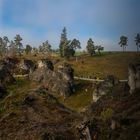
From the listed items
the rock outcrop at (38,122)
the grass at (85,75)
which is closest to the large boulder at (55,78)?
the grass at (85,75)

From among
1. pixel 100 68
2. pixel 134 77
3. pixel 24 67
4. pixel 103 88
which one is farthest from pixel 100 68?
pixel 134 77

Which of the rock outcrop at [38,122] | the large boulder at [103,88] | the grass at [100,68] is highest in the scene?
the grass at [100,68]

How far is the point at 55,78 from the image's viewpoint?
13000 cm

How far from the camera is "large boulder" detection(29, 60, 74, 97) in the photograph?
122062 mm

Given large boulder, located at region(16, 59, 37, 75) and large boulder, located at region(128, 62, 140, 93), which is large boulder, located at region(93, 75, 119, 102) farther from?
large boulder, located at region(16, 59, 37, 75)

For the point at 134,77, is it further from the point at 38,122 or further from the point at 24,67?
the point at 24,67

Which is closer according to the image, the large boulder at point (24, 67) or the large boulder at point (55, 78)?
the large boulder at point (55, 78)

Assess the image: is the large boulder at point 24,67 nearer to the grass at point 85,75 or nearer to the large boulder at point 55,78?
the large boulder at point 55,78

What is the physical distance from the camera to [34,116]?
2103 centimetres

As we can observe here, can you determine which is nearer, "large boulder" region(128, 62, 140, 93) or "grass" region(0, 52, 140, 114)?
"large boulder" region(128, 62, 140, 93)

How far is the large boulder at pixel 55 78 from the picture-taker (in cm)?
12206

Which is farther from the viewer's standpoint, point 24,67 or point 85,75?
point 24,67

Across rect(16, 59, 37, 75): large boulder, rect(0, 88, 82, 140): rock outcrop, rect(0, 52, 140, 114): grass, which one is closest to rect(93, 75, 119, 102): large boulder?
rect(0, 52, 140, 114): grass

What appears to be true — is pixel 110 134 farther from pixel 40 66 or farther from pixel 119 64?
pixel 119 64
